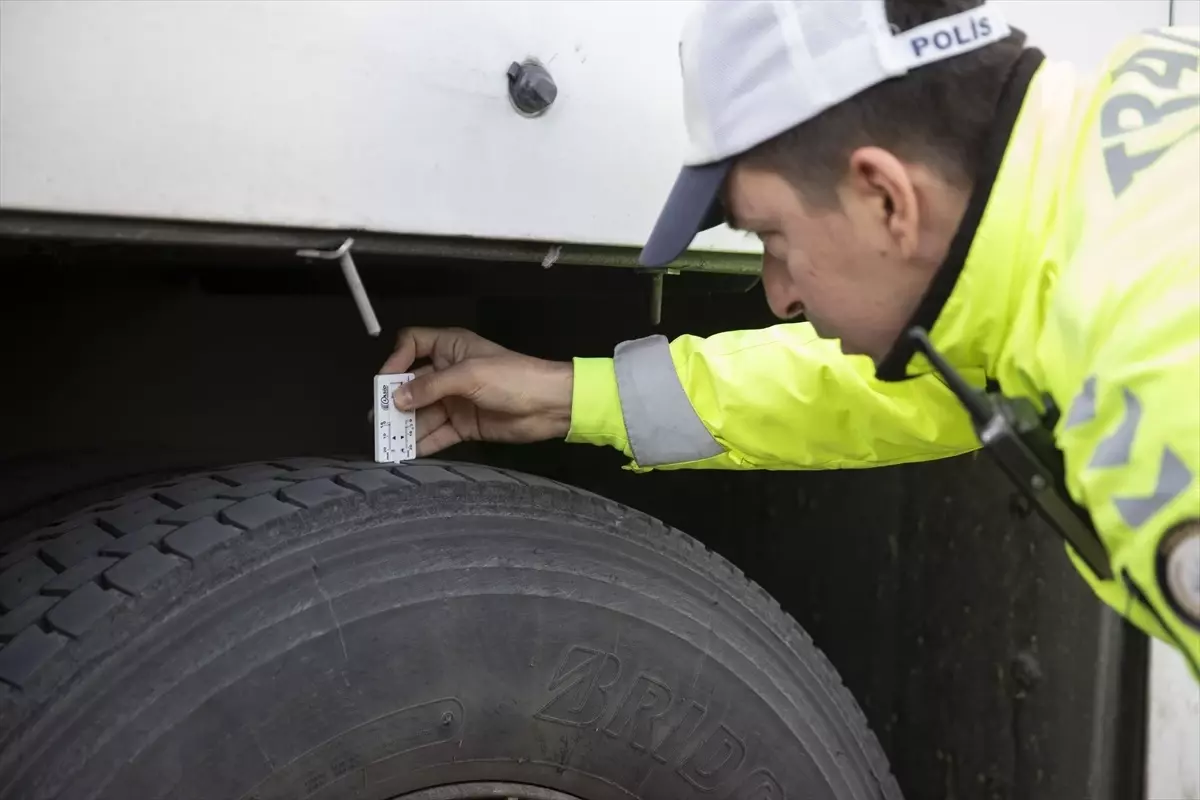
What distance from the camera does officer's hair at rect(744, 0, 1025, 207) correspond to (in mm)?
697

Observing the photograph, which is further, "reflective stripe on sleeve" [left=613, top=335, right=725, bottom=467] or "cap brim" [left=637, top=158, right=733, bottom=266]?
"reflective stripe on sleeve" [left=613, top=335, right=725, bottom=467]

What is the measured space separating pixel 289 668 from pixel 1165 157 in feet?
2.06

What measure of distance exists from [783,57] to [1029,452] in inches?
12.4

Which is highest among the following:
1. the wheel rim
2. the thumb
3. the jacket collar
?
the thumb

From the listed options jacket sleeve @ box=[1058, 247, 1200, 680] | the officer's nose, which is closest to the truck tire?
the officer's nose

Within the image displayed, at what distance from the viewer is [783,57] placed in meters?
0.70

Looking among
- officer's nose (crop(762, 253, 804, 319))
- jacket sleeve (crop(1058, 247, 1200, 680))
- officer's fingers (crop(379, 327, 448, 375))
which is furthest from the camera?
officer's fingers (crop(379, 327, 448, 375))

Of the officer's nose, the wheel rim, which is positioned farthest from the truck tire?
the officer's nose

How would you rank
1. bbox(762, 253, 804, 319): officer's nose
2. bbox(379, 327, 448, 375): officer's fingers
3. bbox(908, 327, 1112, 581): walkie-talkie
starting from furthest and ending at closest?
1. bbox(379, 327, 448, 375): officer's fingers
2. bbox(762, 253, 804, 319): officer's nose
3. bbox(908, 327, 1112, 581): walkie-talkie

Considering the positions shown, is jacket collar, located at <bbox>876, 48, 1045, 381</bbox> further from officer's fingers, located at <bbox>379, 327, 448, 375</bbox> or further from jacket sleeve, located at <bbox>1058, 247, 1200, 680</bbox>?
A: officer's fingers, located at <bbox>379, 327, 448, 375</bbox>

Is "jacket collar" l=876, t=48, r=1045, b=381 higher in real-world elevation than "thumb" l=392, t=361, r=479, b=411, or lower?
lower

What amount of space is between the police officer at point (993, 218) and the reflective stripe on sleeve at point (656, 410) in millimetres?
170

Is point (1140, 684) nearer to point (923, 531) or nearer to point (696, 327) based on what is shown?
point (923, 531)

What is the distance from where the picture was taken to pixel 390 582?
0.68m
